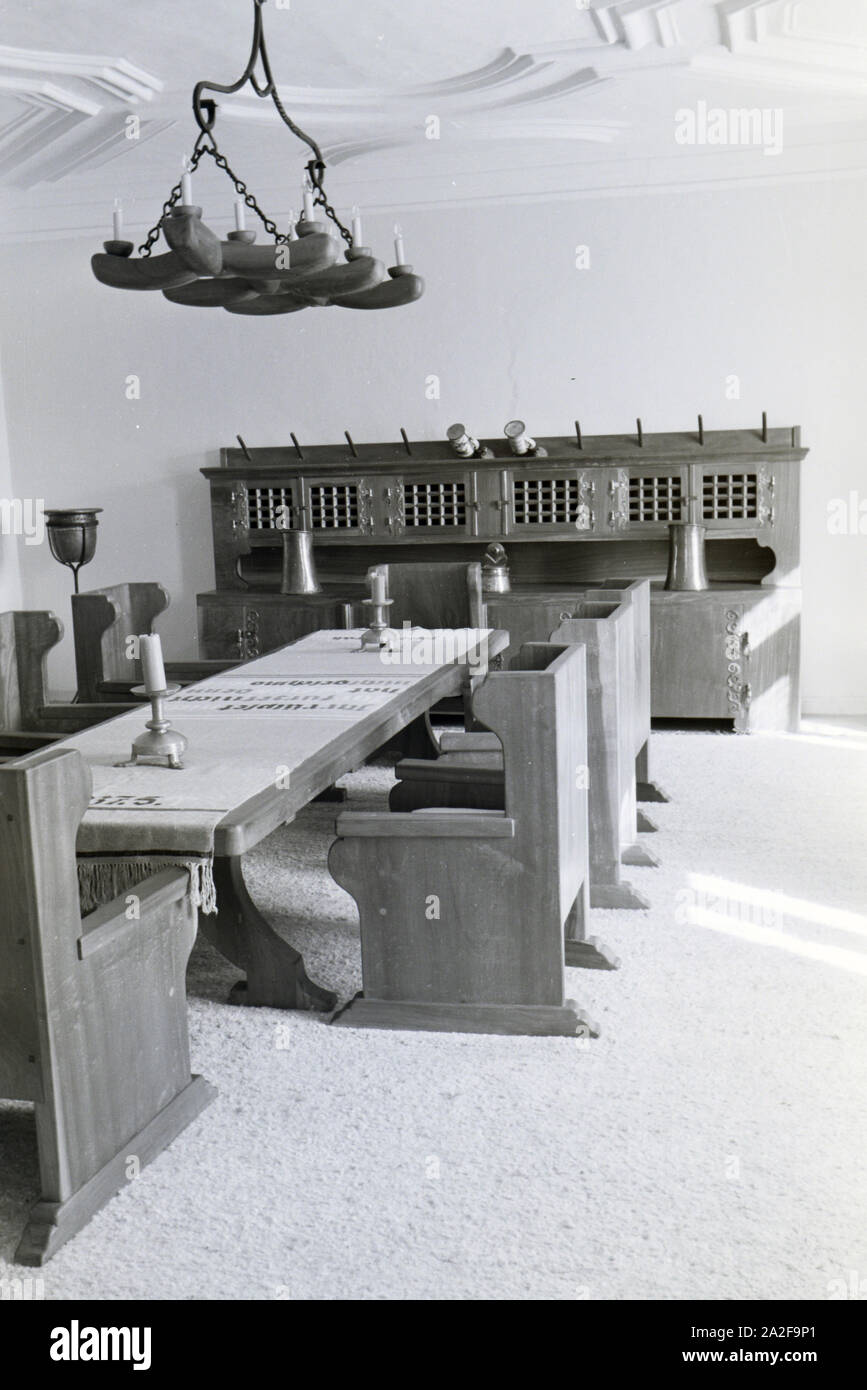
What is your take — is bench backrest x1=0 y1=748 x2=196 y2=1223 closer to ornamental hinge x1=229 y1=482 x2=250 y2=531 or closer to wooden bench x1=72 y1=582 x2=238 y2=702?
wooden bench x1=72 y1=582 x2=238 y2=702

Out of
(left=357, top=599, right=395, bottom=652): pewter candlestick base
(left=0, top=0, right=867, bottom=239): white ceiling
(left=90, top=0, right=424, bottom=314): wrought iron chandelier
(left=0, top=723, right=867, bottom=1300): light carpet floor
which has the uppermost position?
(left=0, top=0, right=867, bottom=239): white ceiling

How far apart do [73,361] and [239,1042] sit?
5222 millimetres

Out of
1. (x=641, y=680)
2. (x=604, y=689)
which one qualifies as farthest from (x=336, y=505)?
(x=604, y=689)

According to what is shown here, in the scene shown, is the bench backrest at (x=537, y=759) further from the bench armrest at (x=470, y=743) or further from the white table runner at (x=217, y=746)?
the bench armrest at (x=470, y=743)

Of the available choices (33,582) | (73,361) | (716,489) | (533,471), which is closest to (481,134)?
(533,471)

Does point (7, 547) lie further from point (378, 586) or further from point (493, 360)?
point (378, 586)

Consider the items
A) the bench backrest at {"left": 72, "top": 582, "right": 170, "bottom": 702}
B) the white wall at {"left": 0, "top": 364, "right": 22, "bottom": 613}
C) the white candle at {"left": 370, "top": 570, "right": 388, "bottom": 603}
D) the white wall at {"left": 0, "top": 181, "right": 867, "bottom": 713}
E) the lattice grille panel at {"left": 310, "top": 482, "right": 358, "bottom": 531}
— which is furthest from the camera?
the white wall at {"left": 0, "top": 364, "right": 22, "bottom": 613}

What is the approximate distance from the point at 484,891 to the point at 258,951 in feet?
2.02

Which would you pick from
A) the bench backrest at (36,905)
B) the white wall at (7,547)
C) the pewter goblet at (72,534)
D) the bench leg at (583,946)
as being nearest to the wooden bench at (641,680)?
the bench leg at (583,946)

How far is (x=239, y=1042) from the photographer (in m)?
3.03

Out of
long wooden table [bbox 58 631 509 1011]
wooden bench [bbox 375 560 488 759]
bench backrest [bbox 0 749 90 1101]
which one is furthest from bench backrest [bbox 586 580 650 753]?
bench backrest [bbox 0 749 90 1101]

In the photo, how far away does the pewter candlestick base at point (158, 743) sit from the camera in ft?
9.74

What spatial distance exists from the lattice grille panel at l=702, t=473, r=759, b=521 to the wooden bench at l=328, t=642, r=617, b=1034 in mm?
3326

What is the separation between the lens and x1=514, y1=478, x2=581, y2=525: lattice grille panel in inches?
249
